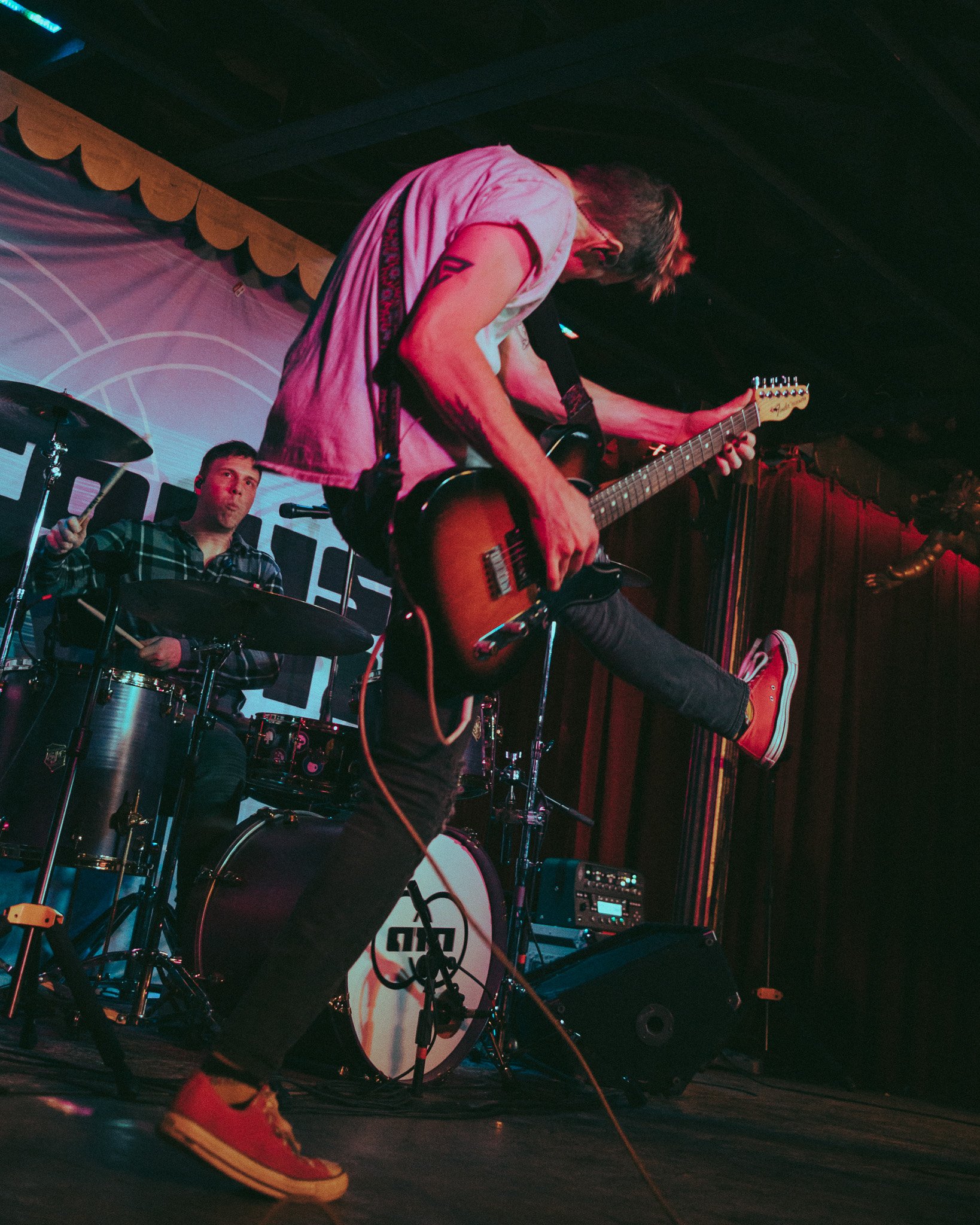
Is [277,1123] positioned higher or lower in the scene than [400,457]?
lower

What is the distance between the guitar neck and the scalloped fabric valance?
302 cm

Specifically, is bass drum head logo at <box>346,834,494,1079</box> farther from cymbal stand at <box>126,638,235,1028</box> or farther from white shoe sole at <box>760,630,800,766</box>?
white shoe sole at <box>760,630,800,766</box>

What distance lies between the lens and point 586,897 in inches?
173

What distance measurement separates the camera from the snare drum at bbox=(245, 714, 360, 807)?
3.36m

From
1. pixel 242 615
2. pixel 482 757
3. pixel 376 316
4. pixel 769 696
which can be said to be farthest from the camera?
pixel 482 757

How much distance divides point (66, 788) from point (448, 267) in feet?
5.58

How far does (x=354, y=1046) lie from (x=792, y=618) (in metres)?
4.19

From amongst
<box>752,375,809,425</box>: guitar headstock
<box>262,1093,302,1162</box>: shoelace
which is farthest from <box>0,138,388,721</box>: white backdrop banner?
<box>262,1093,302,1162</box>: shoelace

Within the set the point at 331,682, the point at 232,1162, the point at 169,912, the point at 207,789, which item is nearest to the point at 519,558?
the point at 232,1162

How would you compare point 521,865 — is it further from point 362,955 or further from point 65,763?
point 65,763

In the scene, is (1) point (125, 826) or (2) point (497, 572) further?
(1) point (125, 826)

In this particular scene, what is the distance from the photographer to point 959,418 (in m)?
5.64

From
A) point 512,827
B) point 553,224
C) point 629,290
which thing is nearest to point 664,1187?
point 553,224

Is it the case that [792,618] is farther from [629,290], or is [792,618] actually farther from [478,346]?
[478,346]
